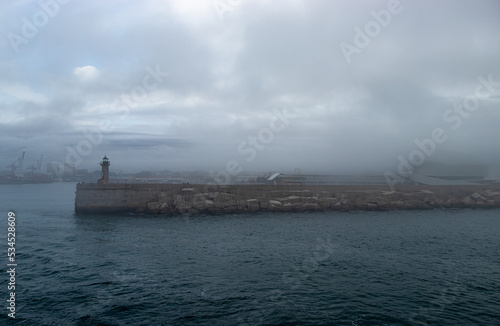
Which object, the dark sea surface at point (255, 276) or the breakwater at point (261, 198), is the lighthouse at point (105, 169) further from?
the dark sea surface at point (255, 276)

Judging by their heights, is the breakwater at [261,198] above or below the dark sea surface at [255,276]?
above

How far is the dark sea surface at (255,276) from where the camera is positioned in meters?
12.5

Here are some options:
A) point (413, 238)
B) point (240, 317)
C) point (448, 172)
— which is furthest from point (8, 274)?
point (448, 172)

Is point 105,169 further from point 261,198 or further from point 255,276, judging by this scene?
point 255,276

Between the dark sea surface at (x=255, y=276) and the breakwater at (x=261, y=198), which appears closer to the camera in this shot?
the dark sea surface at (x=255, y=276)

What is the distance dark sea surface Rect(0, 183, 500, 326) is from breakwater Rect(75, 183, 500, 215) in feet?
33.6

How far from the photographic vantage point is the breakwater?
41.4 meters

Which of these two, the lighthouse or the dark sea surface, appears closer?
the dark sea surface

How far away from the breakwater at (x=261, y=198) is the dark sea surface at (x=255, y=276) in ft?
33.6

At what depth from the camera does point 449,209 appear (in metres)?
49.4

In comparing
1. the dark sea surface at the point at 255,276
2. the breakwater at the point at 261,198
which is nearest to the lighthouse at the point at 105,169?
the breakwater at the point at 261,198

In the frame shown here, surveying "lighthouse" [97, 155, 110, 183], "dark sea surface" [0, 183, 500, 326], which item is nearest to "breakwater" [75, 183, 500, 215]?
"lighthouse" [97, 155, 110, 183]

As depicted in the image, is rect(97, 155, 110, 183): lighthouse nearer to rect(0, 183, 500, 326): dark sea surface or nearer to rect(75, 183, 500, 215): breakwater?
rect(75, 183, 500, 215): breakwater

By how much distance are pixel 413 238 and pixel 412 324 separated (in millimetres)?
17317
